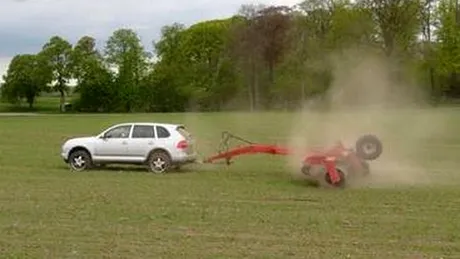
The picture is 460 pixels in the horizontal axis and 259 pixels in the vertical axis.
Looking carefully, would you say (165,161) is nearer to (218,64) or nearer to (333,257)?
(333,257)

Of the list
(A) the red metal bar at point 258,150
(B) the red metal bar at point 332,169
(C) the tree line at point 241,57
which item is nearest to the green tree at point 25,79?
(C) the tree line at point 241,57

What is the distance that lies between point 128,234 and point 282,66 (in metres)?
82.8

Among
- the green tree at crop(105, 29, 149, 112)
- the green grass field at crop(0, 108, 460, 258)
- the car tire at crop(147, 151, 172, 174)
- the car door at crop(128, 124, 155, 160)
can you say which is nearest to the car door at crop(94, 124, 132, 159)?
the car door at crop(128, 124, 155, 160)

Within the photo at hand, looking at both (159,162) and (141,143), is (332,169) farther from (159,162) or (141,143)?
(141,143)

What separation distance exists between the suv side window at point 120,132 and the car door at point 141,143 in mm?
228

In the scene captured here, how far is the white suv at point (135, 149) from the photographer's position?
72.5 feet

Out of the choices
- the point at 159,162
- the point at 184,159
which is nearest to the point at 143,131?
the point at 159,162

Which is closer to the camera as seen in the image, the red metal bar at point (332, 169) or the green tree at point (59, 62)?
the red metal bar at point (332, 169)

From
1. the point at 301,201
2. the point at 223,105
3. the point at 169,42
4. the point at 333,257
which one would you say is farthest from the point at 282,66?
the point at 333,257

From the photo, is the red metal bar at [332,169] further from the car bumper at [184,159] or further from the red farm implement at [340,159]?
the car bumper at [184,159]

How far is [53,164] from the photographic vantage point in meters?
24.4

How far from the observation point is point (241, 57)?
103812 millimetres

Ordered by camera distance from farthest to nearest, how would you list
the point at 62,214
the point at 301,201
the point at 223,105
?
the point at 223,105
the point at 301,201
the point at 62,214

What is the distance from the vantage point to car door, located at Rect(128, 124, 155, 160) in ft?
72.9
